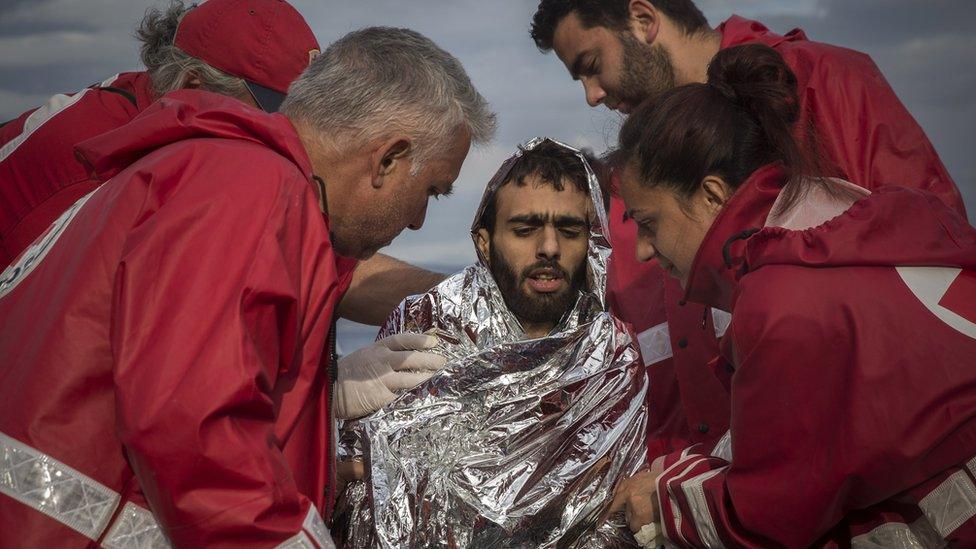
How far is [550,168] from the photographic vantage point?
3.96 m

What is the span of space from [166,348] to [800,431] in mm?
1411

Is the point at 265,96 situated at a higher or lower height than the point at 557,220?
higher

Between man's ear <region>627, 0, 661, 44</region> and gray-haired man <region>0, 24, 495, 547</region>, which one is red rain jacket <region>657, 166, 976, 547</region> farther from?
man's ear <region>627, 0, 661, 44</region>

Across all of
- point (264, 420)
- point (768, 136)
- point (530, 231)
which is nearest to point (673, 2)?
point (530, 231)

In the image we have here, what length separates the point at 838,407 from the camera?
7.78ft

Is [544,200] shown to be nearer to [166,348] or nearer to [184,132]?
[184,132]

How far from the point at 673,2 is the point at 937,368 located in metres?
2.54

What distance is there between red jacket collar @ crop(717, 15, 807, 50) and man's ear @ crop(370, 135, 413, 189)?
70.7 inches

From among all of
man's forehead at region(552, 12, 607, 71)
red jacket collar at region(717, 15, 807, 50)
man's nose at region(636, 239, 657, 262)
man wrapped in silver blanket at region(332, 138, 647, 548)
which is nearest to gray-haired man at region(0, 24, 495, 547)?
man wrapped in silver blanket at region(332, 138, 647, 548)

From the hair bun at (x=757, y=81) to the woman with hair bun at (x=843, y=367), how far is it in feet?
0.42

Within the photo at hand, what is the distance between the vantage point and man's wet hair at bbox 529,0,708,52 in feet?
14.5

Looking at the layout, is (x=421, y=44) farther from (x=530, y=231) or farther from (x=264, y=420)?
(x=530, y=231)

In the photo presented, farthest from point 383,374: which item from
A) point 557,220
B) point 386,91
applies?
point 386,91

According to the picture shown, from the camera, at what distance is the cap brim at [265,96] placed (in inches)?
143
